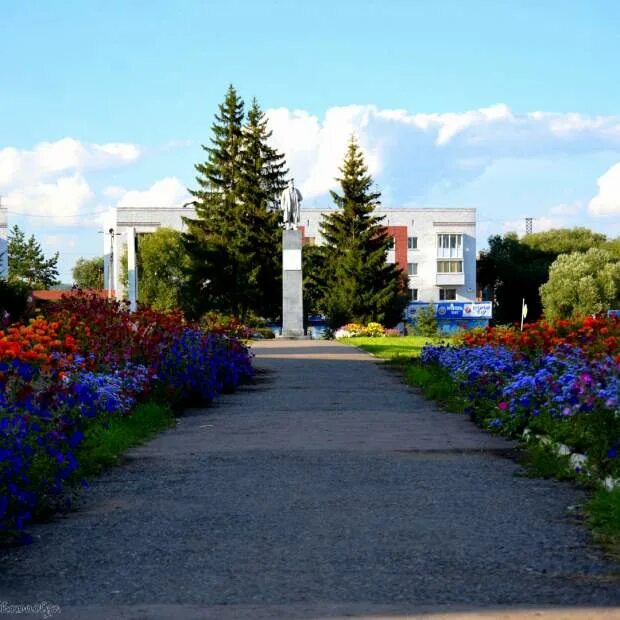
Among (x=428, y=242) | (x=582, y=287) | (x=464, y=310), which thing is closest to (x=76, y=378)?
(x=582, y=287)

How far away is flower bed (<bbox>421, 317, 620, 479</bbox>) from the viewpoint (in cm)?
772

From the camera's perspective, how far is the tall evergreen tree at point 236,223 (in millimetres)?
67938

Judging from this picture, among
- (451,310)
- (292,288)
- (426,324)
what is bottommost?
(426,324)

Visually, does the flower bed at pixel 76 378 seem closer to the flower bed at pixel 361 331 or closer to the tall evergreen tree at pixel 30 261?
the flower bed at pixel 361 331

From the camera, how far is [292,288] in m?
56.4

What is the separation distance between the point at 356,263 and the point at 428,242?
1551 inches

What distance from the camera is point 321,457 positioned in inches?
385

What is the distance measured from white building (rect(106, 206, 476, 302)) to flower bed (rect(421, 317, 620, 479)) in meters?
90.5

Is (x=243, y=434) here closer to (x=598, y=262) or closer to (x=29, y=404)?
(x=29, y=404)

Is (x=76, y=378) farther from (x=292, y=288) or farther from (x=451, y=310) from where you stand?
(x=451, y=310)

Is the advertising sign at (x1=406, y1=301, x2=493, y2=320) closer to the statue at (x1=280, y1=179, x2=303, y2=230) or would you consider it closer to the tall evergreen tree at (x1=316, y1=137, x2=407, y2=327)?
the tall evergreen tree at (x1=316, y1=137, x2=407, y2=327)

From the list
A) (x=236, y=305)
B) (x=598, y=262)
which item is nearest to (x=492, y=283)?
(x=598, y=262)

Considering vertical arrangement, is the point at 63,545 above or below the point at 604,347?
below

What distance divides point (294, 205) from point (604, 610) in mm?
57102
